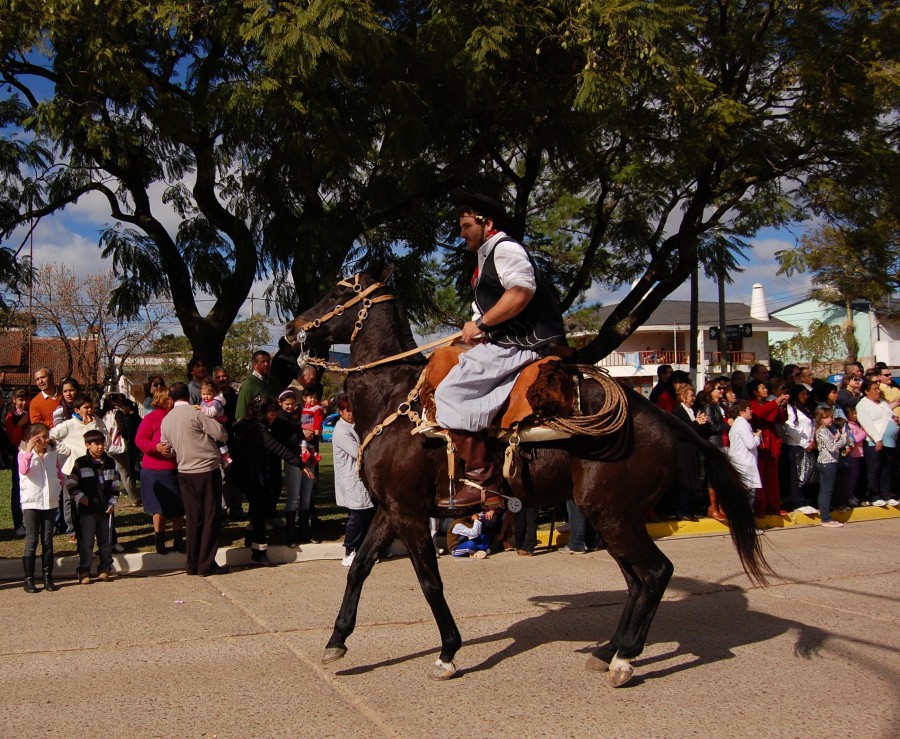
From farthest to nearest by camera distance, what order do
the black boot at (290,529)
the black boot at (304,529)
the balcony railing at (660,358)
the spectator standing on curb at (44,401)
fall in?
the balcony railing at (660,358) < the spectator standing on curb at (44,401) < the black boot at (304,529) < the black boot at (290,529)

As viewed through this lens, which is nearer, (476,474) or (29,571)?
(476,474)

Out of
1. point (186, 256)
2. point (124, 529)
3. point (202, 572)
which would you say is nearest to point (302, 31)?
point (186, 256)

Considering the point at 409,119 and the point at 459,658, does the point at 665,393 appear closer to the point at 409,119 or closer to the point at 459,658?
the point at 409,119

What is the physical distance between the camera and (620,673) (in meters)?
5.29

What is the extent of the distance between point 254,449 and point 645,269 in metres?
8.44

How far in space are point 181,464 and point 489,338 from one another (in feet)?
16.0

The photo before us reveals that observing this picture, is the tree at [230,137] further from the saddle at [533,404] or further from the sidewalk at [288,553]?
the saddle at [533,404]

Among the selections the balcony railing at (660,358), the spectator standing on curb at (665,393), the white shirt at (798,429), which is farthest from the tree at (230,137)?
the balcony railing at (660,358)

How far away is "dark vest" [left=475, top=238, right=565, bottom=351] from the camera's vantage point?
556cm

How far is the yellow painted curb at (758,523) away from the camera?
439 inches

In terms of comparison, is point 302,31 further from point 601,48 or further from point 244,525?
point 244,525

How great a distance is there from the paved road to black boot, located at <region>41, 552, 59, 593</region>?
0.26 metres

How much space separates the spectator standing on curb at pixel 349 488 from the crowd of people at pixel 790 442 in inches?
177

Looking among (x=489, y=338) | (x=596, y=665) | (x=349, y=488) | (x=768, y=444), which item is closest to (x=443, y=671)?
(x=596, y=665)
